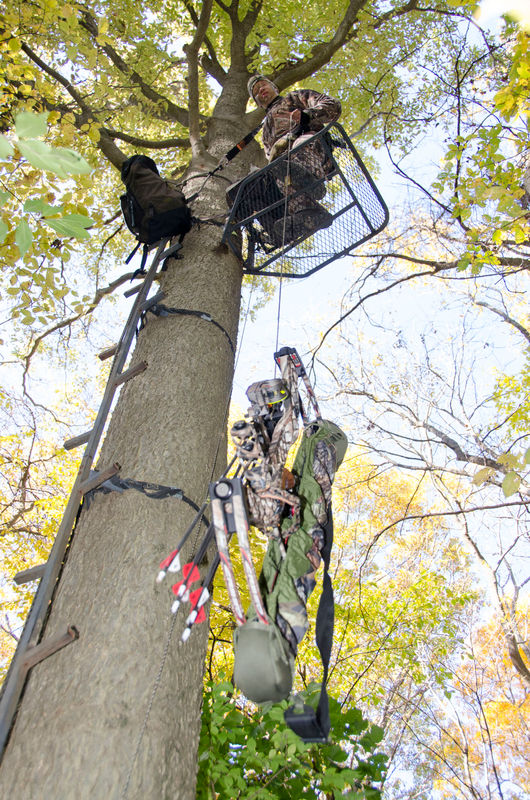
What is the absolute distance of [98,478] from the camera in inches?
76.6

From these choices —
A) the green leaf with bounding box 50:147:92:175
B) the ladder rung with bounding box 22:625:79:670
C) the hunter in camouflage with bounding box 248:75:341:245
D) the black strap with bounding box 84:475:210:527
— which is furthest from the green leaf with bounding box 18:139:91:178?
the hunter in camouflage with bounding box 248:75:341:245

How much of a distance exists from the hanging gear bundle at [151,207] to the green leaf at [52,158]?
6.29 feet

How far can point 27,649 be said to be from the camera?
1.59 m

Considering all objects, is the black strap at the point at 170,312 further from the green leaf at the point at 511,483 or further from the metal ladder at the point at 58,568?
the green leaf at the point at 511,483

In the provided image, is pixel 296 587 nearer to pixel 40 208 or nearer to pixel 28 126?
A: pixel 40 208

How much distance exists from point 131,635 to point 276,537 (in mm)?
606

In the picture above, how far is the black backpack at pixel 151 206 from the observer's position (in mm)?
2938

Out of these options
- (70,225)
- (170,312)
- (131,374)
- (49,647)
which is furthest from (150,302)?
(49,647)

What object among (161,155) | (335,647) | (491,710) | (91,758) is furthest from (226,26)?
(491,710)

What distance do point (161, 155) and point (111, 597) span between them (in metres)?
6.72

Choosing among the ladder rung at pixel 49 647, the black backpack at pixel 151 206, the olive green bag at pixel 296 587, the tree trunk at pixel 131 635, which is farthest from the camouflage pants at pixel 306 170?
the ladder rung at pixel 49 647

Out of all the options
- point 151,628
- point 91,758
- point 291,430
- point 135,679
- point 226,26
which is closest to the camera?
point 91,758

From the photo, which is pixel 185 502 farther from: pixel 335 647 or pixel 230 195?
pixel 335 647

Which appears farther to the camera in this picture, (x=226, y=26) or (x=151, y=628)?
(x=226, y=26)
